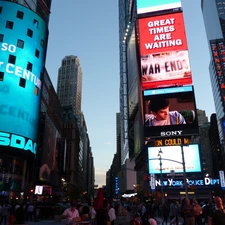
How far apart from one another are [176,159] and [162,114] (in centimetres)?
1065

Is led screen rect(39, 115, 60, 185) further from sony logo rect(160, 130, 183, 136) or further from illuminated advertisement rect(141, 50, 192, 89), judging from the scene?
sony logo rect(160, 130, 183, 136)

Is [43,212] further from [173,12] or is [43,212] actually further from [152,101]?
[173,12]

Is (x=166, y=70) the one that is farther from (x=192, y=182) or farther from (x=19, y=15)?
(x=19, y=15)

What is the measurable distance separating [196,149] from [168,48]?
24802 mm

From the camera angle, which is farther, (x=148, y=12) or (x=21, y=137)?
(x=148, y=12)

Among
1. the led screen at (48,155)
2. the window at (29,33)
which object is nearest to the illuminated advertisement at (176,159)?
the led screen at (48,155)

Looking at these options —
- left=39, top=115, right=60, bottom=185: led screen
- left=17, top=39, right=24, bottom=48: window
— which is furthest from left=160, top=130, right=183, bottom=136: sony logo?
left=17, top=39, right=24, bottom=48: window

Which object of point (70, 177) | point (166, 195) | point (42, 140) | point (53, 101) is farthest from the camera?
point (70, 177)

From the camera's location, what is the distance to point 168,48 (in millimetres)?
61750

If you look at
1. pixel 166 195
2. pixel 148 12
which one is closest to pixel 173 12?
pixel 148 12

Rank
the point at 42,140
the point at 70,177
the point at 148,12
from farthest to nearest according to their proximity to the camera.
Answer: the point at 70,177, the point at 148,12, the point at 42,140

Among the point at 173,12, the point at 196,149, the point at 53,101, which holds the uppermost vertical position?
the point at 173,12

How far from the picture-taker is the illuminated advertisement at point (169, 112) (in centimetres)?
5334

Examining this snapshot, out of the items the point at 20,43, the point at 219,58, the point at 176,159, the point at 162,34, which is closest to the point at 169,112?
the point at 176,159
